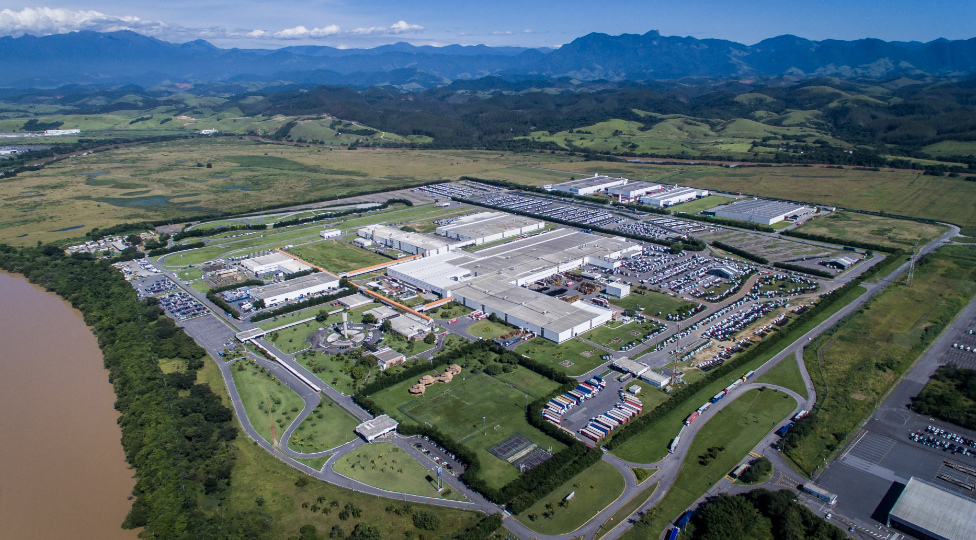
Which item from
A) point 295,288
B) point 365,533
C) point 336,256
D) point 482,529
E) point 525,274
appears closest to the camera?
point 365,533

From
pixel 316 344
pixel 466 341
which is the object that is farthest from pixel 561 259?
pixel 316 344

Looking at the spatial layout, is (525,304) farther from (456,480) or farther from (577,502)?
(577,502)

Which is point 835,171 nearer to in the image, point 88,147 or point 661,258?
point 661,258

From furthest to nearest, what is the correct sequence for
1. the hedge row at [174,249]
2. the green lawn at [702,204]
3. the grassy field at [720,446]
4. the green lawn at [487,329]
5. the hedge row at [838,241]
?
the green lawn at [702,204], the hedge row at [174,249], the hedge row at [838,241], the green lawn at [487,329], the grassy field at [720,446]

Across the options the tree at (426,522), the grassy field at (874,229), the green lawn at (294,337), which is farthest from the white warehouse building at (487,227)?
the tree at (426,522)

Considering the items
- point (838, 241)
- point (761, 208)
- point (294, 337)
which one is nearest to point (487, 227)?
point (294, 337)

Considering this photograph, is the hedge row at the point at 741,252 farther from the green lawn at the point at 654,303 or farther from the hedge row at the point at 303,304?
the hedge row at the point at 303,304
